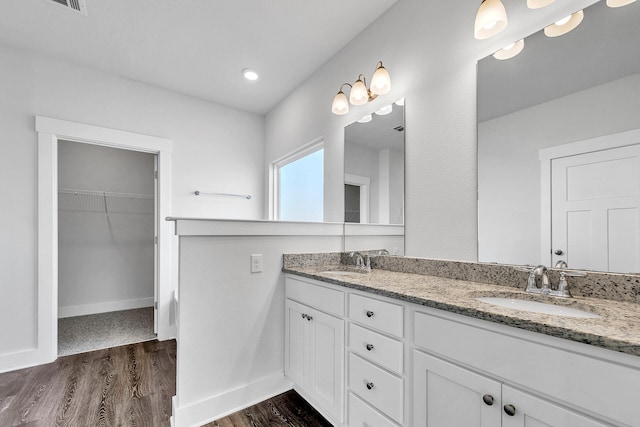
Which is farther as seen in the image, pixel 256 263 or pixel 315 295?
pixel 256 263

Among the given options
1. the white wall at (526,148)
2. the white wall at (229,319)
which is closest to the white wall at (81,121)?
the white wall at (229,319)

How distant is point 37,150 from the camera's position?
249cm

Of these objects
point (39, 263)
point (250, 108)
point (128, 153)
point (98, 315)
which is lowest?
point (98, 315)

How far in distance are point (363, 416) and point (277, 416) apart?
643 mm

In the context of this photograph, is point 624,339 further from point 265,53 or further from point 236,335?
point 265,53

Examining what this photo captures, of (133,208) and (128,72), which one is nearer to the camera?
(128,72)

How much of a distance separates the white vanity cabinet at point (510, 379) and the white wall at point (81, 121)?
2944mm

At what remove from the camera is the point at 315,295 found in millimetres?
1734

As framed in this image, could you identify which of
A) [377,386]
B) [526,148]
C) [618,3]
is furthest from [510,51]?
[377,386]

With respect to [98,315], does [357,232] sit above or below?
above

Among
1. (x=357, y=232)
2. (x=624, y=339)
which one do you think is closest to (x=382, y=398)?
(x=624, y=339)

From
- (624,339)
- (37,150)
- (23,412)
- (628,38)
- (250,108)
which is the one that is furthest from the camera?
(250,108)

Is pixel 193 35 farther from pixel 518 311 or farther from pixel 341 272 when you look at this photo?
pixel 518 311

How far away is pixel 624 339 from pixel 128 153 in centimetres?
505
